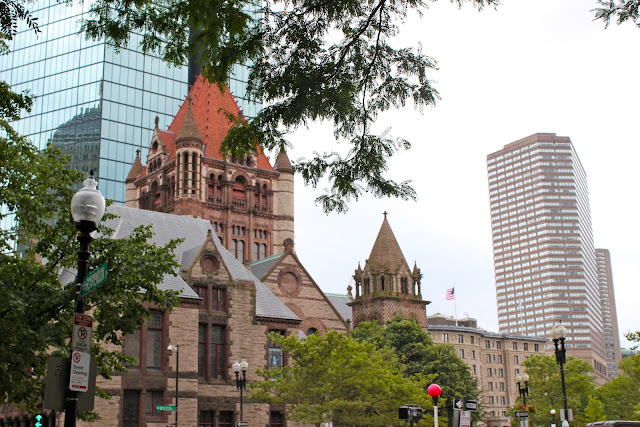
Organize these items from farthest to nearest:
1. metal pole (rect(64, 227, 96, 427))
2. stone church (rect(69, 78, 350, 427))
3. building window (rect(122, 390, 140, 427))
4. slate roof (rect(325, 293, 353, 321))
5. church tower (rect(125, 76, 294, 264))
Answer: church tower (rect(125, 76, 294, 264)) → slate roof (rect(325, 293, 353, 321)) → stone church (rect(69, 78, 350, 427)) → building window (rect(122, 390, 140, 427)) → metal pole (rect(64, 227, 96, 427))

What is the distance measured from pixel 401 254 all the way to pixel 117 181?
47508 millimetres

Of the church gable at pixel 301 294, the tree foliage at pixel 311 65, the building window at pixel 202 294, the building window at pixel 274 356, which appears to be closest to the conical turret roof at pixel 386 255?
the church gable at pixel 301 294

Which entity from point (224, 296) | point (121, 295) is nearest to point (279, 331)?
point (224, 296)

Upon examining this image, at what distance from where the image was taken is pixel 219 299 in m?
46.9

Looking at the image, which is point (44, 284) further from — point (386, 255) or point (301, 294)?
point (386, 255)

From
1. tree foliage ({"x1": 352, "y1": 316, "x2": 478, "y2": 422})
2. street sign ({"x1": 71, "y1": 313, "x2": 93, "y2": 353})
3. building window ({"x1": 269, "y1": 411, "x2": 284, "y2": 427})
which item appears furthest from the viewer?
tree foliage ({"x1": 352, "y1": 316, "x2": 478, "y2": 422})

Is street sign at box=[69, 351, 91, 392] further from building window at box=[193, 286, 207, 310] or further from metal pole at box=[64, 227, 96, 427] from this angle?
building window at box=[193, 286, 207, 310]

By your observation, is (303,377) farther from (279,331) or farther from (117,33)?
(117,33)

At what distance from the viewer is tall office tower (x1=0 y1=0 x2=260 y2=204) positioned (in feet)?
363

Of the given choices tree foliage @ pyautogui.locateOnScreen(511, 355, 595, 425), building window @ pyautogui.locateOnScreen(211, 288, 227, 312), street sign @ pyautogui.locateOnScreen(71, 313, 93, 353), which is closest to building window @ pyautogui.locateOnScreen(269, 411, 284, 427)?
building window @ pyautogui.locateOnScreen(211, 288, 227, 312)

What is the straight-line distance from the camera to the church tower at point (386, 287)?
7981 cm

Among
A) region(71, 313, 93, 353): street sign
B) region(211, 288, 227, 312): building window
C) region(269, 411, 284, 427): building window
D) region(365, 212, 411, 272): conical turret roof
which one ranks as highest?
region(365, 212, 411, 272): conical turret roof

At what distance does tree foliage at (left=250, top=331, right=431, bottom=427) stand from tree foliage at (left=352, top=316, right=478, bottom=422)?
24429mm

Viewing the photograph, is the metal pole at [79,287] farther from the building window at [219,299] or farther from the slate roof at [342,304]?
the slate roof at [342,304]
